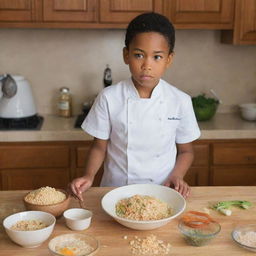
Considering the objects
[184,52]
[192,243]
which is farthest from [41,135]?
[192,243]

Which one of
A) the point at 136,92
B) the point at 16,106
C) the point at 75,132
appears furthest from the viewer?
the point at 16,106

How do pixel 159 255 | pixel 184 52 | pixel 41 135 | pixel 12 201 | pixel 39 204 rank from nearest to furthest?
1. pixel 159 255
2. pixel 39 204
3. pixel 12 201
4. pixel 41 135
5. pixel 184 52

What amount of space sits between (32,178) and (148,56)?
1501 millimetres

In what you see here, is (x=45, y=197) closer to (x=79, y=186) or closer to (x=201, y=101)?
(x=79, y=186)

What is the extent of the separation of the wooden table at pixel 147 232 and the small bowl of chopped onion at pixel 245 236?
17mm

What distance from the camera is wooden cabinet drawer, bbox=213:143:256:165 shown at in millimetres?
2713

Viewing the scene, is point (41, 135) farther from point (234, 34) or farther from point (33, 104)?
point (234, 34)

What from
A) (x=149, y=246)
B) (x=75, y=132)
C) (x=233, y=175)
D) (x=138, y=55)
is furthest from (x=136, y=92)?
(x=233, y=175)

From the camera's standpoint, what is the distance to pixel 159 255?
1.11 meters

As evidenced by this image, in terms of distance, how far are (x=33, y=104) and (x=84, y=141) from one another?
476 mm

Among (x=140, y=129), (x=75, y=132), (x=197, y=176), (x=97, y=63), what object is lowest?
(x=197, y=176)

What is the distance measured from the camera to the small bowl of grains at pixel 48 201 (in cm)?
126

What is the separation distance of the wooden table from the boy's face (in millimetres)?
420

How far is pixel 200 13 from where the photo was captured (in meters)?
2.70
